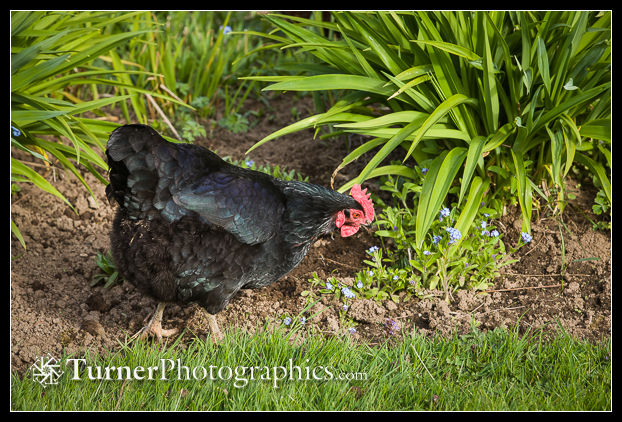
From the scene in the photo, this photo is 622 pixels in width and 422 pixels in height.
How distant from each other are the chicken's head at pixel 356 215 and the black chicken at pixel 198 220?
0.29 feet

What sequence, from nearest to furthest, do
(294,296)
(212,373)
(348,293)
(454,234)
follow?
1. (212,373)
2. (454,234)
3. (348,293)
4. (294,296)

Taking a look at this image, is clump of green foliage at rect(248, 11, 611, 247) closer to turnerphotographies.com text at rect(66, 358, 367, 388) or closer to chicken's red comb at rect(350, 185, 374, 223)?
chicken's red comb at rect(350, 185, 374, 223)

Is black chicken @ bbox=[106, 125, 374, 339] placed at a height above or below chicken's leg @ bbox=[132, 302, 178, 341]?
above

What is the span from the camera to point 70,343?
10.8ft

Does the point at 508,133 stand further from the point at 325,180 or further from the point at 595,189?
the point at 325,180

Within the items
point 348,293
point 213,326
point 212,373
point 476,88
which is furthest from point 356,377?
point 476,88

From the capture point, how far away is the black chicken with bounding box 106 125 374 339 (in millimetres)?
2912

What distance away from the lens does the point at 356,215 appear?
335 cm

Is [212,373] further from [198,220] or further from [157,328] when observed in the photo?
[198,220]

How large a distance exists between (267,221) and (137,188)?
666 mm

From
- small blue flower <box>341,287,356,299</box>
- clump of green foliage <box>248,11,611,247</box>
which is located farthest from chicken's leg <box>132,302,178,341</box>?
clump of green foliage <box>248,11,611,247</box>

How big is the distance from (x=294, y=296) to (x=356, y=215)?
673 mm

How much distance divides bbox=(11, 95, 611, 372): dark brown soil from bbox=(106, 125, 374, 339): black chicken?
448 millimetres

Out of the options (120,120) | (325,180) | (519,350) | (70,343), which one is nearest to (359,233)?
(325,180)
